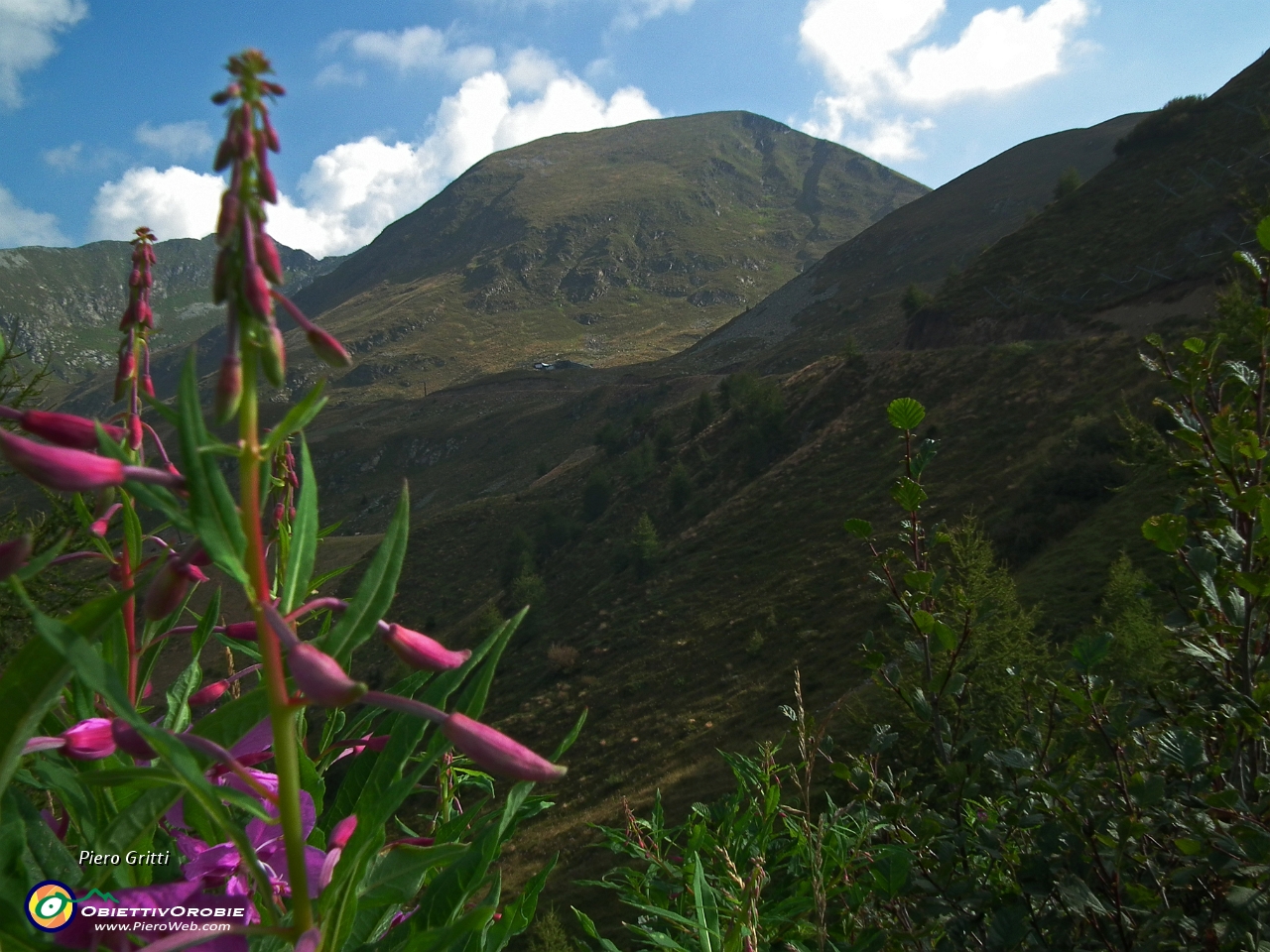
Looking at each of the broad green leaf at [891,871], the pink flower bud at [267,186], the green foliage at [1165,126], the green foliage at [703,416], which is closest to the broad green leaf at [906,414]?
the broad green leaf at [891,871]

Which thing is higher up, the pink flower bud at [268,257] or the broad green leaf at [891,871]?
the pink flower bud at [268,257]

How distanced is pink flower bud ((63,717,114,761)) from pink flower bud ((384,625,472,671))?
0.33m

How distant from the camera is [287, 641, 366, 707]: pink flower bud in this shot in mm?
663

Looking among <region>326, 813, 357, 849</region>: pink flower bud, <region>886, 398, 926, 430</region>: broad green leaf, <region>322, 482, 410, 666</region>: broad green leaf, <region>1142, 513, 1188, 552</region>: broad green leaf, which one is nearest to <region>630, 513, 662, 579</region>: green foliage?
<region>886, 398, 926, 430</region>: broad green leaf

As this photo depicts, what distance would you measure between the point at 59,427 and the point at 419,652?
0.46 metres

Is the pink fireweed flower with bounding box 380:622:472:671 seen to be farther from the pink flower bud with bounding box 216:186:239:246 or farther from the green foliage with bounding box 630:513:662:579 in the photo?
the green foliage with bounding box 630:513:662:579

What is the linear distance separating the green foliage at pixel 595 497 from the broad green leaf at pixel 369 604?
4582 cm

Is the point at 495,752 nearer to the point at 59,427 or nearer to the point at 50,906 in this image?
the point at 50,906

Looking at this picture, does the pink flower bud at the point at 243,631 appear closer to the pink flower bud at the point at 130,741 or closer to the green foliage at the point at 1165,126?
the pink flower bud at the point at 130,741

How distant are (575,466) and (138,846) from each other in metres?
56.0

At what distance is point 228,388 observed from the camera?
2.36 ft

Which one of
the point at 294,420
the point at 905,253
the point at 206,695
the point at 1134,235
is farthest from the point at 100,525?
the point at 905,253

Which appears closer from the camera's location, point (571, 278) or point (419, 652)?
point (419, 652)

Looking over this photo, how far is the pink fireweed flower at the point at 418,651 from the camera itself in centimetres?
84
